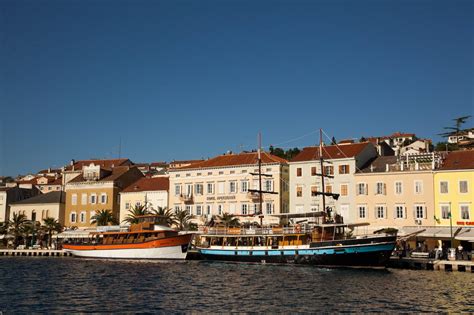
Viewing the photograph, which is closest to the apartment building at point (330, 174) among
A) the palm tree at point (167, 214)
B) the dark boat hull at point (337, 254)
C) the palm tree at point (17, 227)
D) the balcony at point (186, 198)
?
the dark boat hull at point (337, 254)

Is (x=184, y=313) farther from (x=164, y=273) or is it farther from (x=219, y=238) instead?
(x=219, y=238)

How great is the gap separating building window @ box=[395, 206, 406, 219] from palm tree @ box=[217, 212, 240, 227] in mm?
17762

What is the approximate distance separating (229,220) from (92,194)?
86.4ft

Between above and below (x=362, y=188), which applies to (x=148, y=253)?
below

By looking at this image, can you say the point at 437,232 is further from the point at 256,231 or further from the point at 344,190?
the point at 256,231

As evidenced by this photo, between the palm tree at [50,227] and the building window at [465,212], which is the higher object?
the building window at [465,212]

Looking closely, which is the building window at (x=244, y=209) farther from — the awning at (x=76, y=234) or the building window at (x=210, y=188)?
the awning at (x=76, y=234)

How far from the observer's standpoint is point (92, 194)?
8212 centimetres

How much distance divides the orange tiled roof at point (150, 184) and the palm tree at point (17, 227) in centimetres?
1553

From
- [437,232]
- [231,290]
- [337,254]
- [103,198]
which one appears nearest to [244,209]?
[337,254]

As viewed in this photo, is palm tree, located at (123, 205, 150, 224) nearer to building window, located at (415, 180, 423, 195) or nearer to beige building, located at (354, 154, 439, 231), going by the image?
beige building, located at (354, 154, 439, 231)

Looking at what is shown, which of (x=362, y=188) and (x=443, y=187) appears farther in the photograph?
(x=362, y=188)

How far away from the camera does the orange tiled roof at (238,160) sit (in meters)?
69.8

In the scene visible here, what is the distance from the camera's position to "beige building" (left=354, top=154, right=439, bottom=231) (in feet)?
191
